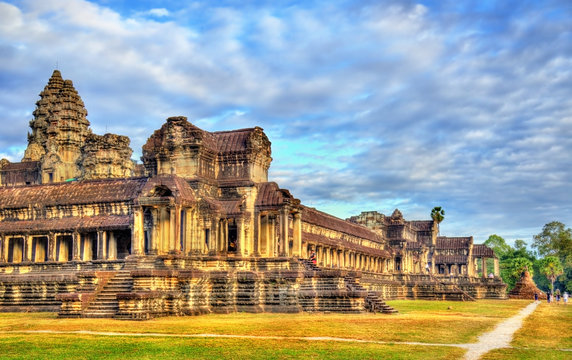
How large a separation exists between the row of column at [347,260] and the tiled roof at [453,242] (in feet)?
55.7

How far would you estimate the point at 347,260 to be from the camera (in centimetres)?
7969

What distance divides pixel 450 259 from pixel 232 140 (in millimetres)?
70986

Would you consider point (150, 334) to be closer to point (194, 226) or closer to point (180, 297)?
point (180, 297)

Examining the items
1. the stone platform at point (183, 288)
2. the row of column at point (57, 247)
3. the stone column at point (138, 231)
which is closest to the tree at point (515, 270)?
the stone platform at point (183, 288)

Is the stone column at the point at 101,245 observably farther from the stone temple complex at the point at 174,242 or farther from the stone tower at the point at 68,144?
the stone tower at the point at 68,144

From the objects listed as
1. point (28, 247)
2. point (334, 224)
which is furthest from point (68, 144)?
point (28, 247)

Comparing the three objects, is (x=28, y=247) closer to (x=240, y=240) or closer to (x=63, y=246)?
(x=63, y=246)

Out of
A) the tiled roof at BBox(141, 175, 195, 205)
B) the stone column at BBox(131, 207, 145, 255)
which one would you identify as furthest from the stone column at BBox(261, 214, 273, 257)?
the stone column at BBox(131, 207, 145, 255)

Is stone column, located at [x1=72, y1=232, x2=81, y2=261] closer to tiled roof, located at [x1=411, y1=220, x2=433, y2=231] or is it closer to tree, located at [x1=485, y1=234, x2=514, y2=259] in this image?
tiled roof, located at [x1=411, y1=220, x2=433, y2=231]

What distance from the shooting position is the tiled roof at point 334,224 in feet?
226

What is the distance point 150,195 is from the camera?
39.1 m

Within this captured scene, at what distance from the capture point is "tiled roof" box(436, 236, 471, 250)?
108 meters

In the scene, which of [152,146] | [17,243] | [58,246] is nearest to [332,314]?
[152,146]

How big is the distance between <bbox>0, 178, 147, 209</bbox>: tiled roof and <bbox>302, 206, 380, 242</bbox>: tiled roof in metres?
22.2
